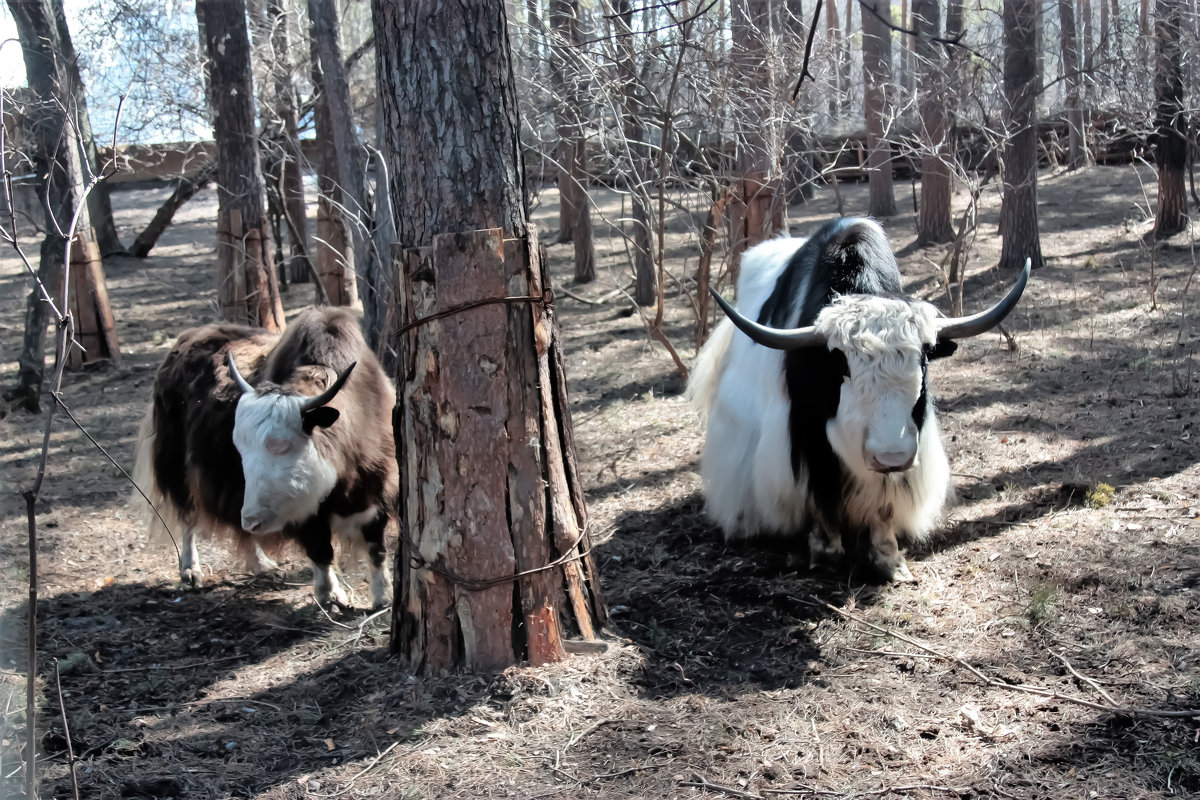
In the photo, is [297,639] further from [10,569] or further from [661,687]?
[10,569]

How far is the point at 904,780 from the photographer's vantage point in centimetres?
331

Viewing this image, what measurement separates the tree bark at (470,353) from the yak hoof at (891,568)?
5.93 ft

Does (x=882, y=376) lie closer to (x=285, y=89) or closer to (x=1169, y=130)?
(x=285, y=89)

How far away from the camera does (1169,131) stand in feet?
43.4

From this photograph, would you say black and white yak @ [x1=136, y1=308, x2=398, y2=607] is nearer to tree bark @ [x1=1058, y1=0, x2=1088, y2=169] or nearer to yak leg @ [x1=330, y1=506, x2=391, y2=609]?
yak leg @ [x1=330, y1=506, x2=391, y2=609]

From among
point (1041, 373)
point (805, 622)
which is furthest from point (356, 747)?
point (1041, 373)

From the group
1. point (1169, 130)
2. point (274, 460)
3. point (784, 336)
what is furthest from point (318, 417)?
point (1169, 130)

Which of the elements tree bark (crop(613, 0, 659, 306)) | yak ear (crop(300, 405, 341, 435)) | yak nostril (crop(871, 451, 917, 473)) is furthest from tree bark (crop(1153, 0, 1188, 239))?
yak ear (crop(300, 405, 341, 435))

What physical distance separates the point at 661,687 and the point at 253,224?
26.9 feet

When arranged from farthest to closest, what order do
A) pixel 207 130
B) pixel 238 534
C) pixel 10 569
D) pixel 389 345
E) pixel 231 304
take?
1. pixel 207 130
2. pixel 231 304
3. pixel 389 345
4. pixel 238 534
5. pixel 10 569

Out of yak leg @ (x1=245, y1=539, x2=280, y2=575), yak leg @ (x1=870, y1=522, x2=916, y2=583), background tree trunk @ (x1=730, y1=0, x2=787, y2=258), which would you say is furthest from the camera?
background tree trunk @ (x1=730, y1=0, x2=787, y2=258)

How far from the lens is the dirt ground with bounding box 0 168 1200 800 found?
3.41 m

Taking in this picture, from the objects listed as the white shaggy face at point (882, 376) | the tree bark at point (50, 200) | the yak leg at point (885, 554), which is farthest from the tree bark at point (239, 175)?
the white shaggy face at point (882, 376)

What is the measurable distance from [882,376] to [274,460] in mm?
2972
